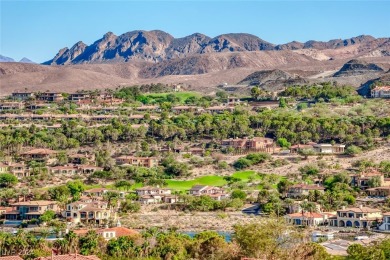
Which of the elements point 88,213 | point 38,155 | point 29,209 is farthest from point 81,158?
point 88,213

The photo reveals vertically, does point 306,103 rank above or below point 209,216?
above

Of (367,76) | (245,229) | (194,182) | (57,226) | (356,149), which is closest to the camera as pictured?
(245,229)

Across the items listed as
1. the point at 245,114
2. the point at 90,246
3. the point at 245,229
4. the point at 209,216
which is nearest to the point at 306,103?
the point at 245,114

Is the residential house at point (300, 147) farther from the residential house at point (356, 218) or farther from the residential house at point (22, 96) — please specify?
the residential house at point (22, 96)

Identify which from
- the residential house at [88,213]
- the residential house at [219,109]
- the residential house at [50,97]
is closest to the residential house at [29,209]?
→ the residential house at [88,213]

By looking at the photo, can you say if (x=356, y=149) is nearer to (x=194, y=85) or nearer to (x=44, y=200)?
(x=44, y=200)
